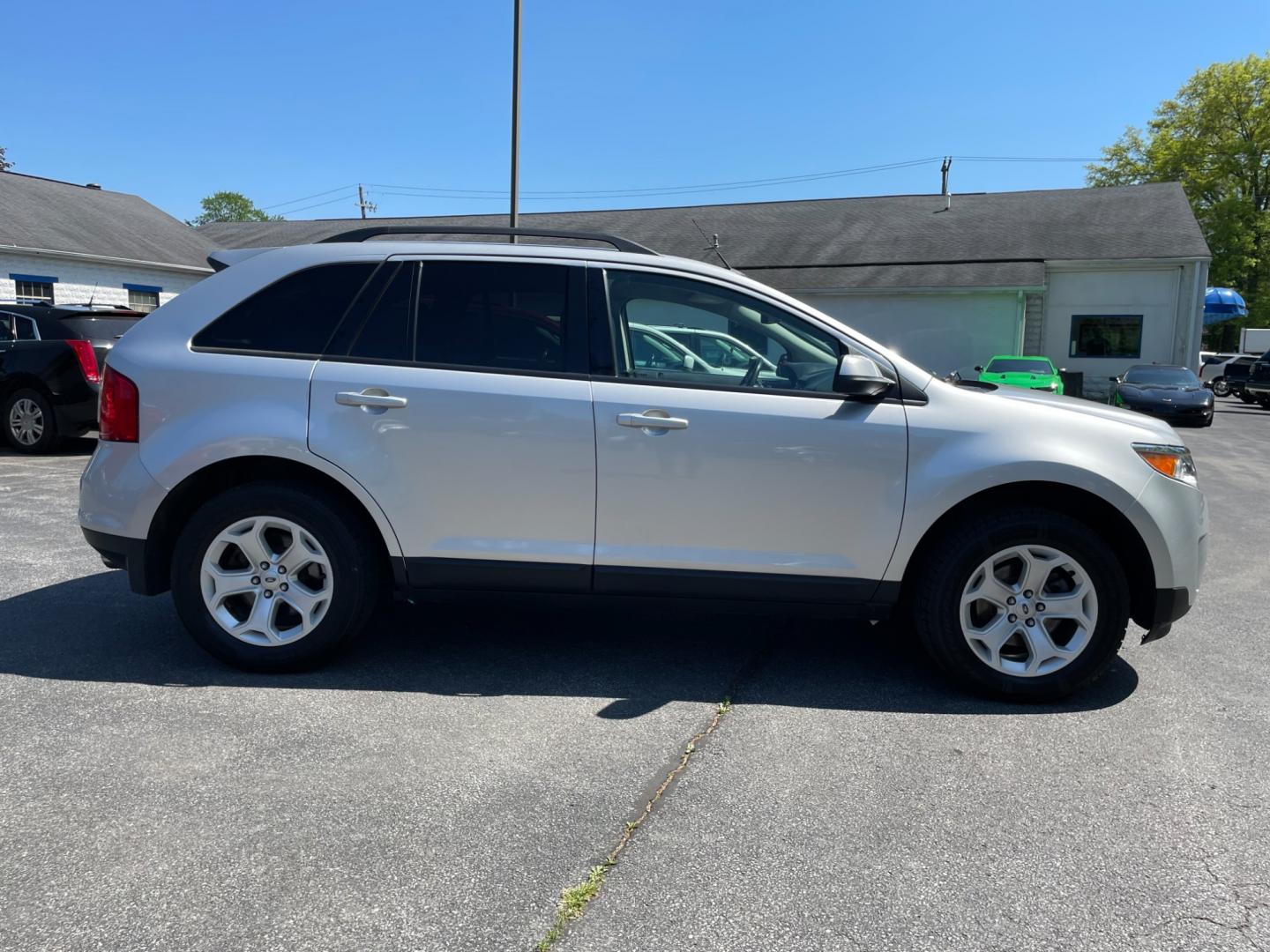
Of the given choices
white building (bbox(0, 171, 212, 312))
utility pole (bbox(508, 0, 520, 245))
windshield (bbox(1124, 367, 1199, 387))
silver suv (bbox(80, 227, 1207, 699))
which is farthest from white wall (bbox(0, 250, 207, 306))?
windshield (bbox(1124, 367, 1199, 387))

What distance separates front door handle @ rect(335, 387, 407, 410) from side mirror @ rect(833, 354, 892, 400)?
1808 millimetres

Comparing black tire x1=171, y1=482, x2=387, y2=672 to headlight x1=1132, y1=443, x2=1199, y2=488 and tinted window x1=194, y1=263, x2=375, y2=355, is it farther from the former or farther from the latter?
headlight x1=1132, y1=443, x2=1199, y2=488

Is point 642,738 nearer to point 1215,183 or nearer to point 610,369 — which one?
point 610,369

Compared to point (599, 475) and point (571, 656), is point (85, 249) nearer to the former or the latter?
point (571, 656)

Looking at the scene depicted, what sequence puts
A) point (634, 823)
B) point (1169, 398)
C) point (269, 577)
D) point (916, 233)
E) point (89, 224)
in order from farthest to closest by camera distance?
Result: 1. point (916, 233)
2. point (89, 224)
3. point (1169, 398)
4. point (269, 577)
5. point (634, 823)

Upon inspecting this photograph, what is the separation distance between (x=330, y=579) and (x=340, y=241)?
5.29 feet

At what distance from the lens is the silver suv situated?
401cm

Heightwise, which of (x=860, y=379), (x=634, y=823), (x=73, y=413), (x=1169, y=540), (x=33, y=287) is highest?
(x=33, y=287)

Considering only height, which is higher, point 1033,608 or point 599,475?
point 599,475

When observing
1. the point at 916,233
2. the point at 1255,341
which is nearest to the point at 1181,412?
the point at 916,233

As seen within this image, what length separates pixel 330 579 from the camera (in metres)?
4.14

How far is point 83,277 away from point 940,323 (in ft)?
75.5

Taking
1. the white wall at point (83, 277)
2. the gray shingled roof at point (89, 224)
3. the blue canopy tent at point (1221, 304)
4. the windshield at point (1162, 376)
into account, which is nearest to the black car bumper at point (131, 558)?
the windshield at point (1162, 376)

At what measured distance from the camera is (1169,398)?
2005 centimetres
